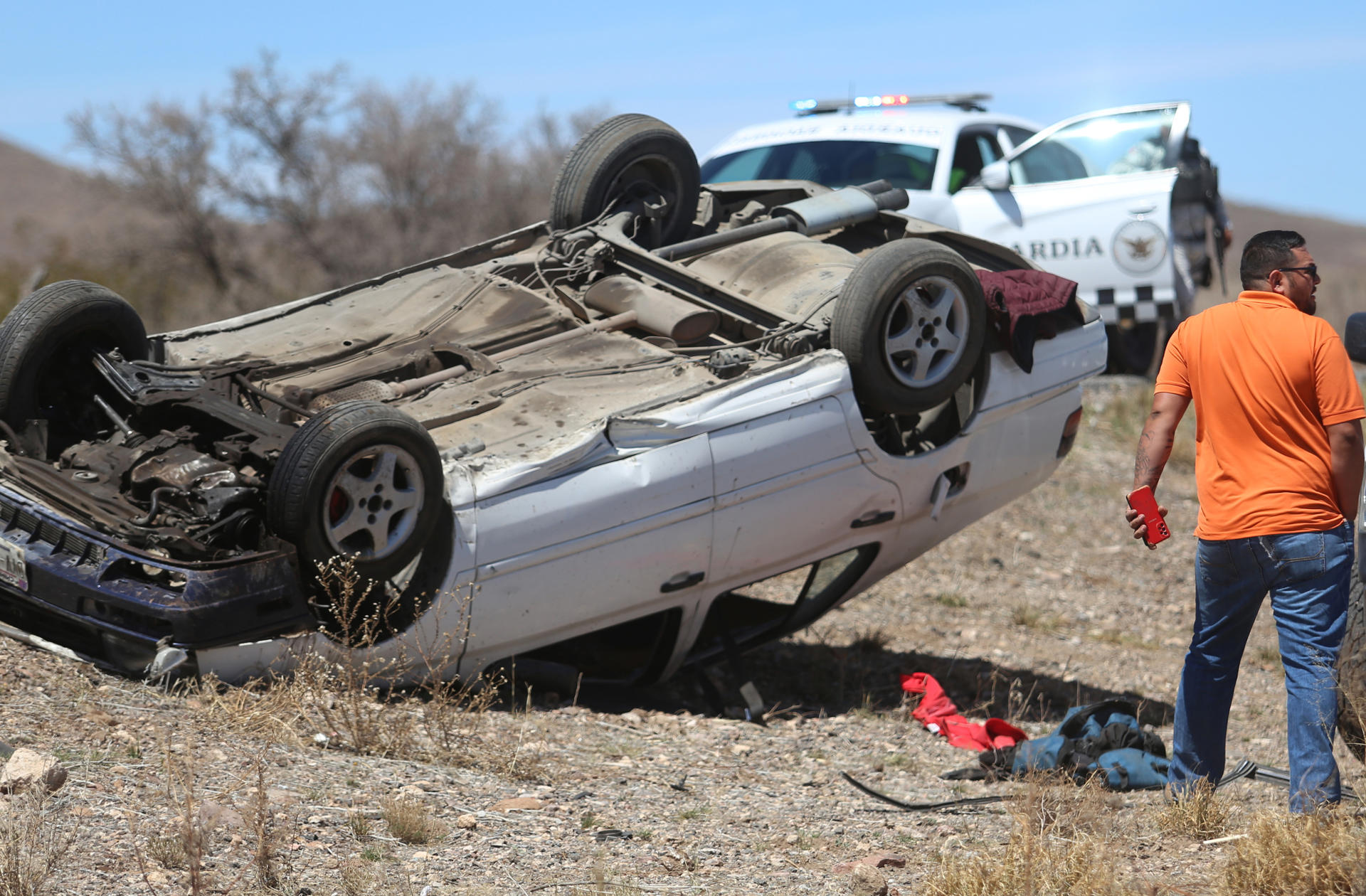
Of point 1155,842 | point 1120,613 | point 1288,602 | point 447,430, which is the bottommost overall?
point 1120,613

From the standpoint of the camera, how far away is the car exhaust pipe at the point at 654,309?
5875mm

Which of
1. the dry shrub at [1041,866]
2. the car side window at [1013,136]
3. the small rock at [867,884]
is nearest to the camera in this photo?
the dry shrub at [1041,866]

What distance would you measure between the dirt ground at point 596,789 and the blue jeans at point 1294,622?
0.36 m

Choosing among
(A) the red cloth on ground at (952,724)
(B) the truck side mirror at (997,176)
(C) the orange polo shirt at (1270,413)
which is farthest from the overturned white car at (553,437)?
(B) the truck side mirror at (997,176)

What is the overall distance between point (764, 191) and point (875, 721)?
9.62ft

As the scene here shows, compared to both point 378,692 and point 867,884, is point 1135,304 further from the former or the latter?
point 867,884

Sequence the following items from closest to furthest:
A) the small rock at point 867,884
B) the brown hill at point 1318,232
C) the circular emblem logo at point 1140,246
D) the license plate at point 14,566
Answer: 1. the small rock at point 867,884
2. the license plate at point 14,566
3. the circular emblem logo at point 1140,246
4. the brown hill at point 1318,232

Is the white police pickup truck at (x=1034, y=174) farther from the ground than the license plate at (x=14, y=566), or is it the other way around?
the white police pickup truck at (x=1034, y=174)

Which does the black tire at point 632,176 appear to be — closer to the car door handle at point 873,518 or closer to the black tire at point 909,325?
the black tire at point 909,325

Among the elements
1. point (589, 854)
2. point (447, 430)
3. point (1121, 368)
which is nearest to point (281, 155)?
point (1121, 368)

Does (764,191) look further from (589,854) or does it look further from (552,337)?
(589,854)

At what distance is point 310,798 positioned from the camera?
13.1 feet

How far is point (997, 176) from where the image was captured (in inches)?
398

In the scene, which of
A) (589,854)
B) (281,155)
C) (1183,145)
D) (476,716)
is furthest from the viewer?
(281,155)
